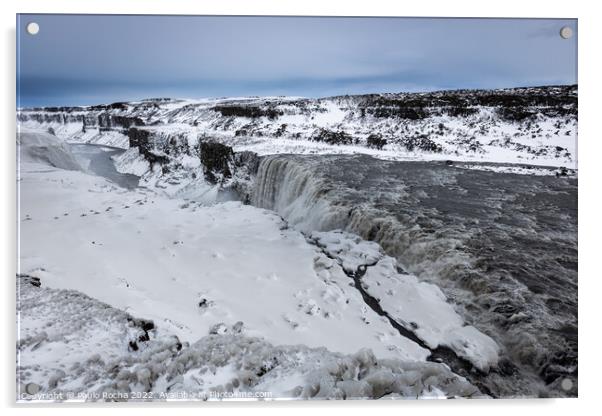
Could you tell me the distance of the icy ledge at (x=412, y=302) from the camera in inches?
99.5

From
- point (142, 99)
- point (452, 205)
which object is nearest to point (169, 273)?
point (142, 99)

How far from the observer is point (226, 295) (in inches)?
113

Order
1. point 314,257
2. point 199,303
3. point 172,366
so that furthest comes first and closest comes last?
point 314,257 < point 199,303 < point 172,366

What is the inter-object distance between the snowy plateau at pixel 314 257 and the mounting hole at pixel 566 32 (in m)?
0.42

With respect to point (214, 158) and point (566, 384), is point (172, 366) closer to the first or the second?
point (566, 384)

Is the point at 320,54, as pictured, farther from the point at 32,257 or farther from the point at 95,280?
the point at 32,257

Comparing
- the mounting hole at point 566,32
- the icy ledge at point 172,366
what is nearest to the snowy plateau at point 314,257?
the icy ledge at point 172,366

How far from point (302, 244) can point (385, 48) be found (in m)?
1.95

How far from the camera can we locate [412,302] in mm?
2893

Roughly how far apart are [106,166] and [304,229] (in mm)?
3260

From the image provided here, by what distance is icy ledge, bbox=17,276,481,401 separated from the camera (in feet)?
7.42

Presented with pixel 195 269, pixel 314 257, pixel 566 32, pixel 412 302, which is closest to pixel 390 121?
pixel 566 32

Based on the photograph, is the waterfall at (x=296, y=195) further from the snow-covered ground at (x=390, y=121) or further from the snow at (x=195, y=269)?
the snow-covered ground at (x=390, y=121)

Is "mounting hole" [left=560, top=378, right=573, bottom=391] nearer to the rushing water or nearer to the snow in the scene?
the rushing water
